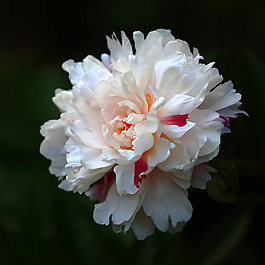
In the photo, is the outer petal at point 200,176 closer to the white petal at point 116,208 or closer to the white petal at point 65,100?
the white petal at point 116,208

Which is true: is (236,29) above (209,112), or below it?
below

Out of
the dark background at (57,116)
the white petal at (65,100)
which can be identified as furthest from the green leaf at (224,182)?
the white petal at (65,100)

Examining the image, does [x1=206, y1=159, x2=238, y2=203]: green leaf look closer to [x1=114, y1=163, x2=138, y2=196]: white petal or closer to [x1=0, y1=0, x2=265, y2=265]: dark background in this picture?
[x1=0, y1=0, x2=265, y2=265]: dark background

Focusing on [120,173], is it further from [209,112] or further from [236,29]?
[236,29]

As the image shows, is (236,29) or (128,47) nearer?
(128,47)

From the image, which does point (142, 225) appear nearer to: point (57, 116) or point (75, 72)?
point (75, 72)

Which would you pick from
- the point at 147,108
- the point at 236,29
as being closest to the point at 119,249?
the point at 147,108

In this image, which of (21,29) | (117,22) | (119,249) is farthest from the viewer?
→ (21,29)
